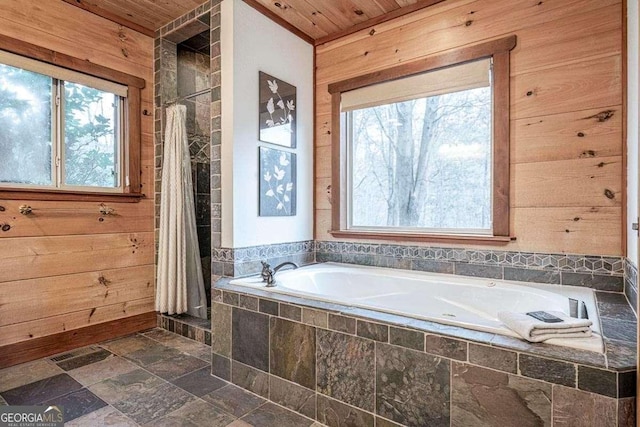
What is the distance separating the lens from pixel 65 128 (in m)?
2.36

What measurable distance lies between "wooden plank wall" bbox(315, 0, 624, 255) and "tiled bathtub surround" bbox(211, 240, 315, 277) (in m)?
1.56

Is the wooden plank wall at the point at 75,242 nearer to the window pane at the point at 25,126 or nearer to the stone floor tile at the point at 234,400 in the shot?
the window pane at the point at 25,126

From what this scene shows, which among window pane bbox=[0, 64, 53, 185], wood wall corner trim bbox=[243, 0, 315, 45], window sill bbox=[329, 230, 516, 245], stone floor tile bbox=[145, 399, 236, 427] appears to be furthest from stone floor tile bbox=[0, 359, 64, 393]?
wood wall corner trim bbox=[243, 0, 315, 45]

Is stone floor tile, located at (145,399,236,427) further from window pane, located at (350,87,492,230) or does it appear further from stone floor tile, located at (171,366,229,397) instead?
window pane, located at (350,87,492,230)

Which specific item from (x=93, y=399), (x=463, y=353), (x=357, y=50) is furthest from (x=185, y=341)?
(x=357, y=50)

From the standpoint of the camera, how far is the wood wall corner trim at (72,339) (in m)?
2.12

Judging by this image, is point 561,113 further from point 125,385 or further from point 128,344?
point 128,344

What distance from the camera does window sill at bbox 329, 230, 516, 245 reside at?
83.2 inches

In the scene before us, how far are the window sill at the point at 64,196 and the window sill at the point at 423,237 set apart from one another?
1.64 m

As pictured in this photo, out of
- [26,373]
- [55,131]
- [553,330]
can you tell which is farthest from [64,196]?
[553,330]

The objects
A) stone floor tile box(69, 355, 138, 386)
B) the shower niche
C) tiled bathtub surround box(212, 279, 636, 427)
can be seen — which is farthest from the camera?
the shower niche

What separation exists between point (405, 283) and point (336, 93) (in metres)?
1.60

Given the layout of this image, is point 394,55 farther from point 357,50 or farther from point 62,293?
point 62,293

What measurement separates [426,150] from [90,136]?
2484mm
